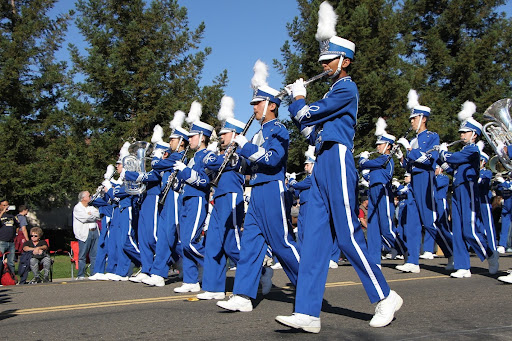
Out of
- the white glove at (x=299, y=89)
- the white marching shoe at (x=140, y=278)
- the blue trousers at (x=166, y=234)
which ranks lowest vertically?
the white marching shoe at (x=140, y=278)

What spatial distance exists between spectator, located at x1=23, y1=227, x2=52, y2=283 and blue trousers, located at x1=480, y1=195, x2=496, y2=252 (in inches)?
337

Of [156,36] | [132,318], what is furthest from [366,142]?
[132,318]

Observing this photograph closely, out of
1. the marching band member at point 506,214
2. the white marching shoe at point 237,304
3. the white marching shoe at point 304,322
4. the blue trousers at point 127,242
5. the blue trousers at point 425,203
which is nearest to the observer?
the white marching shoe at point 304,322

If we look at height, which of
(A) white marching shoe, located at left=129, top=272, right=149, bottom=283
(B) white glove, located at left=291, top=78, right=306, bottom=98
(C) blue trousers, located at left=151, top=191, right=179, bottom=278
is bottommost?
(A) white marching shoe, located at left=129, top=272, right=149, bottom=283

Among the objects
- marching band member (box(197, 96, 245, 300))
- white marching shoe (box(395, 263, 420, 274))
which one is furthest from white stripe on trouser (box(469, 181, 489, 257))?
marching band member (box(197, 96, 245, 300))

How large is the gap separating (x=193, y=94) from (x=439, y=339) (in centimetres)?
2119

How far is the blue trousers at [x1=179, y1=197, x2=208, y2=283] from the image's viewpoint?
8789mm

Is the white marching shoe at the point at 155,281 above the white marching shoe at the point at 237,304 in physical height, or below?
above

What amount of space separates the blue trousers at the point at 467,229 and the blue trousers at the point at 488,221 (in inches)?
5.0

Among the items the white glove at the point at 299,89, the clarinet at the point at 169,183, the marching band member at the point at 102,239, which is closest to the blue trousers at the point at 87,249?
the marching band member at the point at 102,239

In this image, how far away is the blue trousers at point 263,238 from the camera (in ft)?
21.6

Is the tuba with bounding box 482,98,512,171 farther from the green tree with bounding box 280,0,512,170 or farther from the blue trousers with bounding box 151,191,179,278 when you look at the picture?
the green tree with bounding box 280,0,512,170

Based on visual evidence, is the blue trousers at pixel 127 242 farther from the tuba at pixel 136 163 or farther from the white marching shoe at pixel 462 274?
the white marching shoe at pixel 462 274

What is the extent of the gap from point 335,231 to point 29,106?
22696mm
